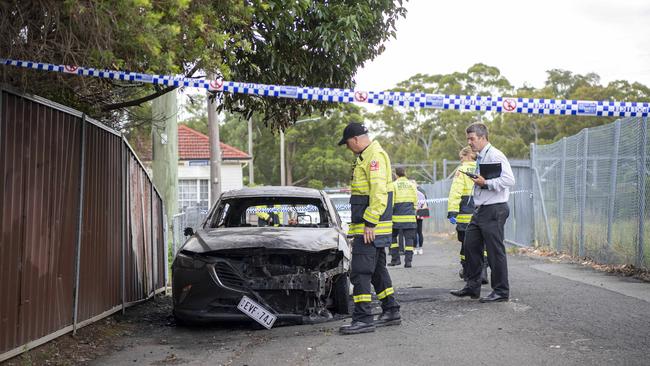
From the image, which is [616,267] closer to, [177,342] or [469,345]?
[469,345]

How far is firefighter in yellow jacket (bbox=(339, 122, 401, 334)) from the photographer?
22.7ft

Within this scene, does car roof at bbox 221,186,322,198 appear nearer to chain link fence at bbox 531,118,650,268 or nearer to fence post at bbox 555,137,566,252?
chain link fence at bbox 531,118,650,268

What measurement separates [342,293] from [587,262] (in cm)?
670

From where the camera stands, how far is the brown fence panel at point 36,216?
5.74m

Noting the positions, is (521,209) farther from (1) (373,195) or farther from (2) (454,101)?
(1) (373,195)

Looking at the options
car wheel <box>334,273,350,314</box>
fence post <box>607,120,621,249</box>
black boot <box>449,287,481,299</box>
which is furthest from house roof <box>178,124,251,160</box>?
car wheel <box>334,273,350,314</box>

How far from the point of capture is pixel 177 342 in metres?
7.10

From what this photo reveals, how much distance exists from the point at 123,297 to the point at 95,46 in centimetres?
360

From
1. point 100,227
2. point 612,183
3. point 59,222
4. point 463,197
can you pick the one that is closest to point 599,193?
point 612,183

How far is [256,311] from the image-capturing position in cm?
718

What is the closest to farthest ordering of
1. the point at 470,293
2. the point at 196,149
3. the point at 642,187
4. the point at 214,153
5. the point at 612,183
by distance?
the point at 470,293 → the point at 642,187 → the point at 612,183 → the point at 214,153 → the point at 196,149

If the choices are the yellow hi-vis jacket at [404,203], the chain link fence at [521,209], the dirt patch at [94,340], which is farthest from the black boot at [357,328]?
the chain link fence at [521,209]

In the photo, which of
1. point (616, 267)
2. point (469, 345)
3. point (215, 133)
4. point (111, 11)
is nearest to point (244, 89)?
point (111, 11)

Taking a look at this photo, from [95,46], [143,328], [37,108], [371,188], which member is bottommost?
[143,328]
